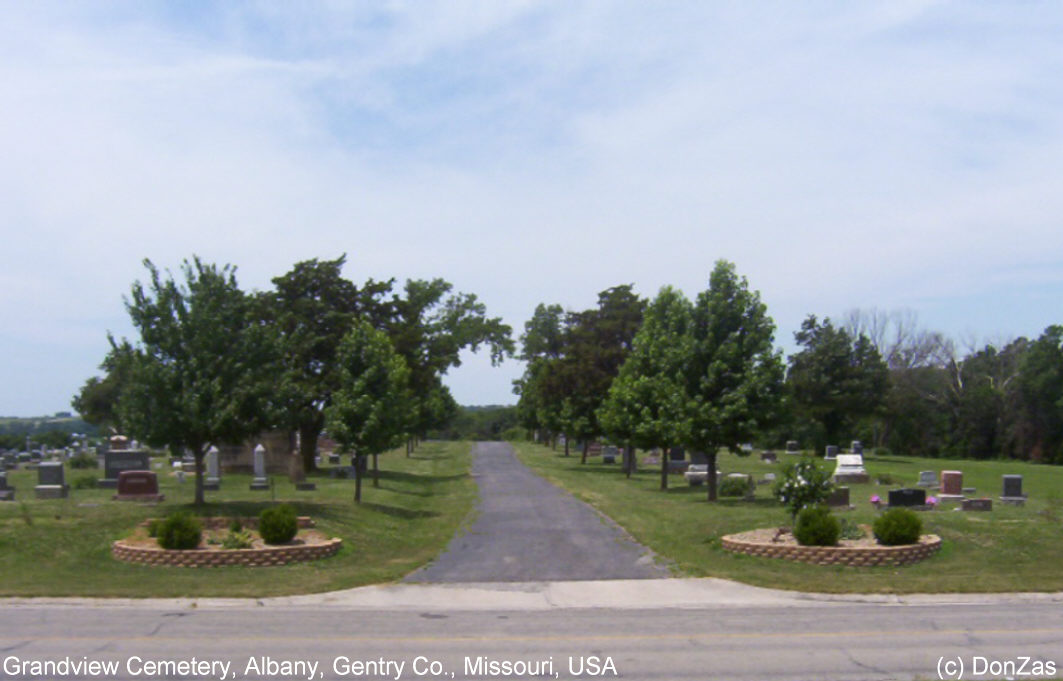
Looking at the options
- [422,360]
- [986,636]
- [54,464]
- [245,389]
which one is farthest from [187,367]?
[422,360]

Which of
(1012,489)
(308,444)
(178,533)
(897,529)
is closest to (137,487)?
(178,533)

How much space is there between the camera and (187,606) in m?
16.7

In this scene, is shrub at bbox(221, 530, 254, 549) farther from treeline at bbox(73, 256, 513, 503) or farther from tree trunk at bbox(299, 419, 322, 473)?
tree trunk at bbox(299, 419, 322, 473)

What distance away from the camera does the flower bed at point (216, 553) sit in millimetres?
20047

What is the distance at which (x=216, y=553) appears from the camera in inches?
795

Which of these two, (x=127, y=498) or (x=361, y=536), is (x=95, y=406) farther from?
(x=361, y=536)

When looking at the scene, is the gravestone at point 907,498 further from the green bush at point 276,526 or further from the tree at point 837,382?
the tree at point 837,382

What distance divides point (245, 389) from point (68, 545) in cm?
605

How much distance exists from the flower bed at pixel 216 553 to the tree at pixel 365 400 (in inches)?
346

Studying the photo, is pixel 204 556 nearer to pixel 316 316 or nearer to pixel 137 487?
pixel 137 487

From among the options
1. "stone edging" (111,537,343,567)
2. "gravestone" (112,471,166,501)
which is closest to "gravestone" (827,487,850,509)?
"stone edging" (111,537,343,567)

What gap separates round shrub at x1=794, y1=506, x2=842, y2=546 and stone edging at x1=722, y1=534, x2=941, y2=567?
0.83 ft

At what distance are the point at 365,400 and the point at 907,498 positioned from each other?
54.8 feet

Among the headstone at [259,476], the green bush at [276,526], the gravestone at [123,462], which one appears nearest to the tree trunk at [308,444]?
the headstone at [259,476]
